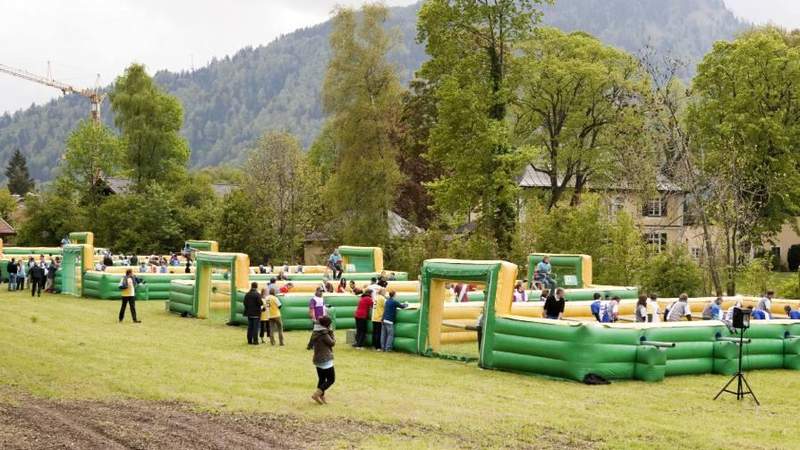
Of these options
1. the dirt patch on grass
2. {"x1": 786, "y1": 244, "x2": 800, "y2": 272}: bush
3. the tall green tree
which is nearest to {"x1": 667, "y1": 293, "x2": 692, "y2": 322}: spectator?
the dirt patch on grass

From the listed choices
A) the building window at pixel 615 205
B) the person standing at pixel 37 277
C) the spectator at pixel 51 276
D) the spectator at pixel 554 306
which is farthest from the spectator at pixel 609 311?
the spectator at pixel 51 276

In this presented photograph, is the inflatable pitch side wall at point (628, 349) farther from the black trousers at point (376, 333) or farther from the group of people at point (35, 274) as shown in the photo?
the group of people at point (35, 274)

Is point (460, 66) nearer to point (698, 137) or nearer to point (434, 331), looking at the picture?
point (698, 137)

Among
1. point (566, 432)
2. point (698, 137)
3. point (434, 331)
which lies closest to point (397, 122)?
point (698, 137)

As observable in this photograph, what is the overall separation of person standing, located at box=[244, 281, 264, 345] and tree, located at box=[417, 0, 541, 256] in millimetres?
19752

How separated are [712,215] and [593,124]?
11258 mm

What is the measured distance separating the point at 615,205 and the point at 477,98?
9686 mm

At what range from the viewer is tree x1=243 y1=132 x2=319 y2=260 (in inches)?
2307

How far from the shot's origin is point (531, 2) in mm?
42906

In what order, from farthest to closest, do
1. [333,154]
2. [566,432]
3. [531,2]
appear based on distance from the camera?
[333,154]
[531,2]
[566,432]

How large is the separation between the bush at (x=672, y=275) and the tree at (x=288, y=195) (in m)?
26.1

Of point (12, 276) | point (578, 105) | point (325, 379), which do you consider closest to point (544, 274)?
point (325, 379)

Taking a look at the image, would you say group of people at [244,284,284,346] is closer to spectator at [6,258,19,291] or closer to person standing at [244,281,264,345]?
person standing at [244,281,264,345]

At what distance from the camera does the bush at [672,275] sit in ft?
121
